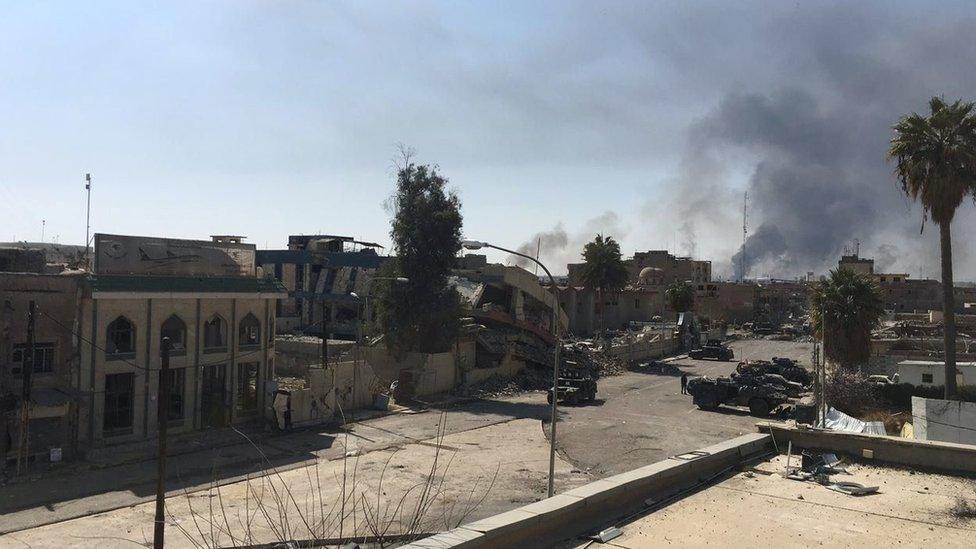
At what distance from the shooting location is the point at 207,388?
2847cm

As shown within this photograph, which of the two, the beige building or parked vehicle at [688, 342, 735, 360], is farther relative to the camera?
parked vehicle at [688, 342, 735, 360]

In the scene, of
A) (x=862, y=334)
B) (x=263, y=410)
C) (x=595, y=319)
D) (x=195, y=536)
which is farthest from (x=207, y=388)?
(x=595, y=319)

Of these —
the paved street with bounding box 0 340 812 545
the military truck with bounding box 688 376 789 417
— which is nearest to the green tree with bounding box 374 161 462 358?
the paved street with bounding box 0 340 812 545

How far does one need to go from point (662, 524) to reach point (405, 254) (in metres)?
32.7

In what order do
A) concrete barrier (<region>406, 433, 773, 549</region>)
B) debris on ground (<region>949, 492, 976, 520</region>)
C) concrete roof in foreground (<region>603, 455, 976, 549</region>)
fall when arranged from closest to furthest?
concrete barrier (<region>406, 433, 773, 549</region>)
concrete roof in foreground (<region>603, 455, 976, 549</region>)
debris on ground (<region>949, 492, 976, 520</region>)

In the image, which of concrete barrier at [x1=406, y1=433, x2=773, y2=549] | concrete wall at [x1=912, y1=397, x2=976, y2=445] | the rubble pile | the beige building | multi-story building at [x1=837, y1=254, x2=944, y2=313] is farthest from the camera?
multi-story building at [x1=837, y1=254, x2=944, y2=313]

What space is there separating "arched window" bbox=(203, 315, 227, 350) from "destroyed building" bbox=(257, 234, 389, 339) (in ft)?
84.1

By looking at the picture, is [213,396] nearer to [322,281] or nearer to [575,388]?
[575,388]

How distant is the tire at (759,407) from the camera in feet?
118

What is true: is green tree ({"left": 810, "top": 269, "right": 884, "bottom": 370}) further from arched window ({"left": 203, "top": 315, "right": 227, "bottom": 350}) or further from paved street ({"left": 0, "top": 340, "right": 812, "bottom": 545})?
arched window ({"left": 203, "top": 315, "right": 227, "bottom": 350})

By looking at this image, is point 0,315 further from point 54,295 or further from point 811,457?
point 811,457

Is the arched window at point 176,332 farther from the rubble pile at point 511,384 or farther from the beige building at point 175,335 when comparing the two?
the rubble pile at point 511,384

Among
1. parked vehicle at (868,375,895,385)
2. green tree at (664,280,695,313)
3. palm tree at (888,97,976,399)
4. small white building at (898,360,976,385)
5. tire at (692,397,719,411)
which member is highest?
palm tree at (888,97,976,399)

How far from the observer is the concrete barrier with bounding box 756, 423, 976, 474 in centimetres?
1212
